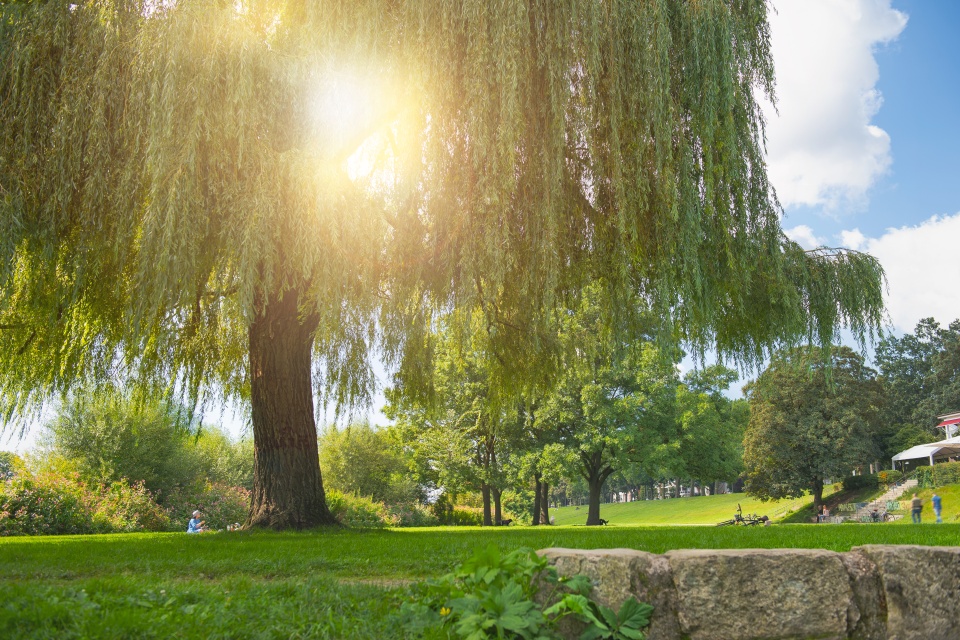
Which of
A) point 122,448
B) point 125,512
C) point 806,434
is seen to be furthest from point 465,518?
point 806,434

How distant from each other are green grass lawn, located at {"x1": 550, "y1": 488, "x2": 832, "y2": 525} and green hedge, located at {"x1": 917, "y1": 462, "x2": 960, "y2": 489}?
26.6 feet

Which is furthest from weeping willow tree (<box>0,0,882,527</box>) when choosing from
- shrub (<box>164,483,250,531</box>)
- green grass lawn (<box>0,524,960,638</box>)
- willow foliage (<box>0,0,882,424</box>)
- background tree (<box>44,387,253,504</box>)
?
background tree (<box>44,387,253,504</box>)

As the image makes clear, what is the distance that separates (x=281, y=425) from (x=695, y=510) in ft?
159

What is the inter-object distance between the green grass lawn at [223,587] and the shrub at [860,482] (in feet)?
131

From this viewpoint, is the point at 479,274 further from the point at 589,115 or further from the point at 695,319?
the point at 695,319

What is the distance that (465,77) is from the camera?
23.1ft

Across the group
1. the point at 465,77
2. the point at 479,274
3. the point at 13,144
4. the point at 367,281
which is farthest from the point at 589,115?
the point at 13,144

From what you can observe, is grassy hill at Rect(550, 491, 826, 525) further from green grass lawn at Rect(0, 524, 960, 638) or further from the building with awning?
green grass lawn at Rect(0, 524, 960, 638)

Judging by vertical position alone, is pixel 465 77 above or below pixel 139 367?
above

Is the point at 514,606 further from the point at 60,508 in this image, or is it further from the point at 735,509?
the point at 735,509

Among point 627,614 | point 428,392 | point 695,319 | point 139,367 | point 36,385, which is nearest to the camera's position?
point 627,614

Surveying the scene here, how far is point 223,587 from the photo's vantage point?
4.60 m

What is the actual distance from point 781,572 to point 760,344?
7.25 m

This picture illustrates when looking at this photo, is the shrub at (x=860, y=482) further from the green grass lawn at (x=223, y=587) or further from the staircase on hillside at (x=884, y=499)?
the green grass lawn at (x=223, y=587)
